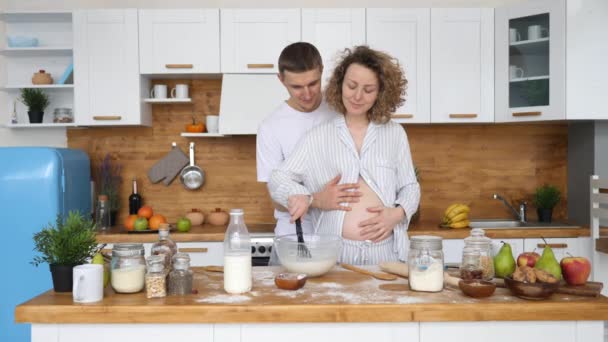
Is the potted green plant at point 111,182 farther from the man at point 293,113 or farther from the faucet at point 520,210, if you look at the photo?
the faucet at point 520,210

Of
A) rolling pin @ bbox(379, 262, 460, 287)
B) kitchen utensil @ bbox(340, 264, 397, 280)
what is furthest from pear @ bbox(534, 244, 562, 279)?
kitchen utensil @ bbox(340, 264, 397, 280)

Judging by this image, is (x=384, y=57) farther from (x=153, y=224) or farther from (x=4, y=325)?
(x=4, y=325)

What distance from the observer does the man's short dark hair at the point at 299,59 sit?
227 centimetres

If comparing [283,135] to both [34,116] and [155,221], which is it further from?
[34,116]

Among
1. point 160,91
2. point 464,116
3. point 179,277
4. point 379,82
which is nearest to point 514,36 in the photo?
point 464,116

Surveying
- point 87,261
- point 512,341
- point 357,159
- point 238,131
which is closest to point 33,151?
point 238,131

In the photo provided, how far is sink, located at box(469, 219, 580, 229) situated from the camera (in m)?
3.62

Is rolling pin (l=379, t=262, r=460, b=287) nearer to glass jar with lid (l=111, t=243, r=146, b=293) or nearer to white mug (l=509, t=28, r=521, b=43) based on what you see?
glass jar with lid (l=111, t=243, r=146, b=293)

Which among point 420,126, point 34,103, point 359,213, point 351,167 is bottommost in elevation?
point 359,213

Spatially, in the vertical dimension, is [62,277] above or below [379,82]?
below

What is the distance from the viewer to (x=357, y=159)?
2135 millimetres

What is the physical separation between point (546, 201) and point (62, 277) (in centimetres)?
329

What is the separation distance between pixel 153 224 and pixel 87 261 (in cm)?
190

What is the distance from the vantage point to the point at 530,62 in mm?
3684
